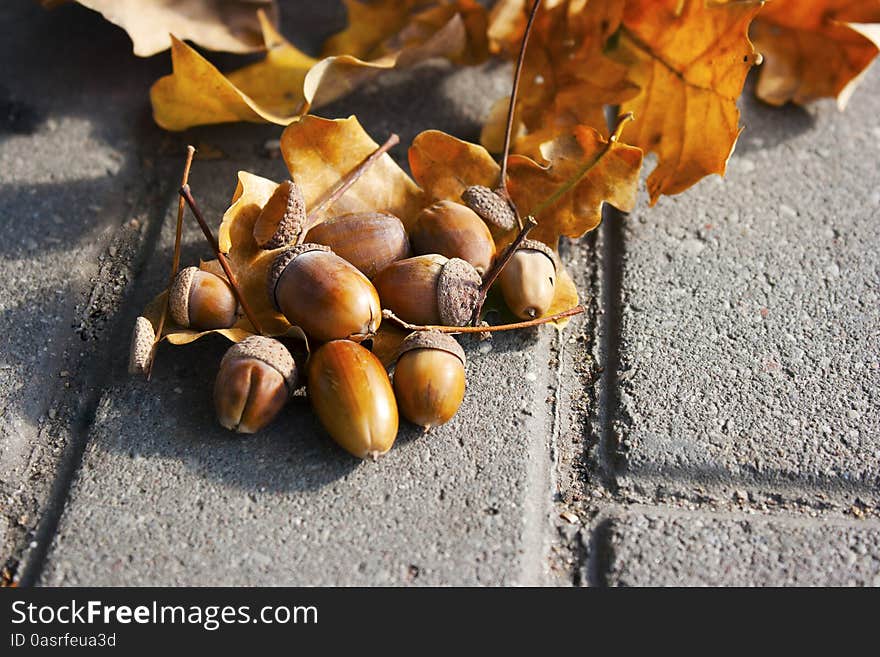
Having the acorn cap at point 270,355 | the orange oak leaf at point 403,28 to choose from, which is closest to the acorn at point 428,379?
the acorn cap at point 270,355

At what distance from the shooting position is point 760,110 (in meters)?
1.98

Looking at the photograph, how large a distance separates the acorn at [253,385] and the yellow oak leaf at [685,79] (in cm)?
71

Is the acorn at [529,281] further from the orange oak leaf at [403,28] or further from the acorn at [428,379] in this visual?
the orange oak leaf at [403,28]

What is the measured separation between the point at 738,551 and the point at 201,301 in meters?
0.81

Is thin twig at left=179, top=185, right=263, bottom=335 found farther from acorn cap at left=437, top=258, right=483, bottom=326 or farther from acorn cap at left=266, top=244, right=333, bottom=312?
acorn cap at left=437, top=258, right=483, bottom=326

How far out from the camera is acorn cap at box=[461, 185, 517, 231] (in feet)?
4.97

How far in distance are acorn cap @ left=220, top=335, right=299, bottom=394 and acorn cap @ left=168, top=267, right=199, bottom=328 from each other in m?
0.11

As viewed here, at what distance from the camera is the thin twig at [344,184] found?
1514 mm

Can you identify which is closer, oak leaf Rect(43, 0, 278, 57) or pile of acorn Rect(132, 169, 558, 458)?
pile of acorn Rect(132, 169, 558, 458)

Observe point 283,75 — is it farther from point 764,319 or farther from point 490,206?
point 764,319

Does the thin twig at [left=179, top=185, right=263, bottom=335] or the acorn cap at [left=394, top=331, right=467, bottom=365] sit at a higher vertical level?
the thin twig at [left=179, top=185, right=263, bottom=335]

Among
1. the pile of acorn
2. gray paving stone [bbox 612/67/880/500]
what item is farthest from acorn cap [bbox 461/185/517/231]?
gray paving stone [bbox 612/67/880/500]
